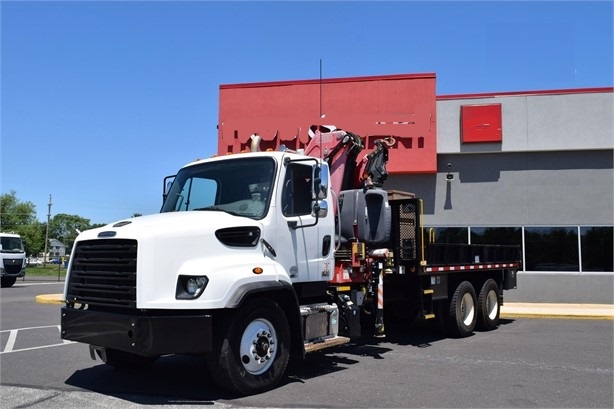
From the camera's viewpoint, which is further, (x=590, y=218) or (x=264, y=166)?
(x=590, y=218)

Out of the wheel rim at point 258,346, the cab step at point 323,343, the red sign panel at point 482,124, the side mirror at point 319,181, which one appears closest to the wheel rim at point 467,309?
the cab step at point 323,343

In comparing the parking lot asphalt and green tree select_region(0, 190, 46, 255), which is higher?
green tree select_region(0, 190, 46, 255)

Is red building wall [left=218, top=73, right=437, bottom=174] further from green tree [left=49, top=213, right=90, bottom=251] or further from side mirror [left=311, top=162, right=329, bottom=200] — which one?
green tree [left=49, top=213, right=90, bottom=251]

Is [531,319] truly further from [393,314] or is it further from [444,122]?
[444,122]

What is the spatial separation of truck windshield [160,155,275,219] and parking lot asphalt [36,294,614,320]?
851 cm

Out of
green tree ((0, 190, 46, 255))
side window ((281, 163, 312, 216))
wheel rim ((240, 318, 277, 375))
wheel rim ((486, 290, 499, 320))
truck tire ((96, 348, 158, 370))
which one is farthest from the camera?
green tree ((0, 190, 46, 255))

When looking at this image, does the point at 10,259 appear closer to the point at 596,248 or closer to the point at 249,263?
the point at 249,263

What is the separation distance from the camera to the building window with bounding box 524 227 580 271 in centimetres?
1811

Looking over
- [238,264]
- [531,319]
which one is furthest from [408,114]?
[238,264]

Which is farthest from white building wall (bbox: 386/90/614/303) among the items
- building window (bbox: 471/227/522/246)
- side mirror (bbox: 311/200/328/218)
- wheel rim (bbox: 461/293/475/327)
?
side mirror (bbox: 311/200/328/218)

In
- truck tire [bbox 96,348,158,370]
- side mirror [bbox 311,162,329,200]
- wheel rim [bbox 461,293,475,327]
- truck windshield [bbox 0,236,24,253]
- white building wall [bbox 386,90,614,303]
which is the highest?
white building wall [bbox 386,90,614,303]

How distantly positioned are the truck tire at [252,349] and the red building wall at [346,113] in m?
11.5

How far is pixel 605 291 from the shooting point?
17766 millimetres

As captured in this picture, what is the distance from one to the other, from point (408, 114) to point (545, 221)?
18.5 feet
